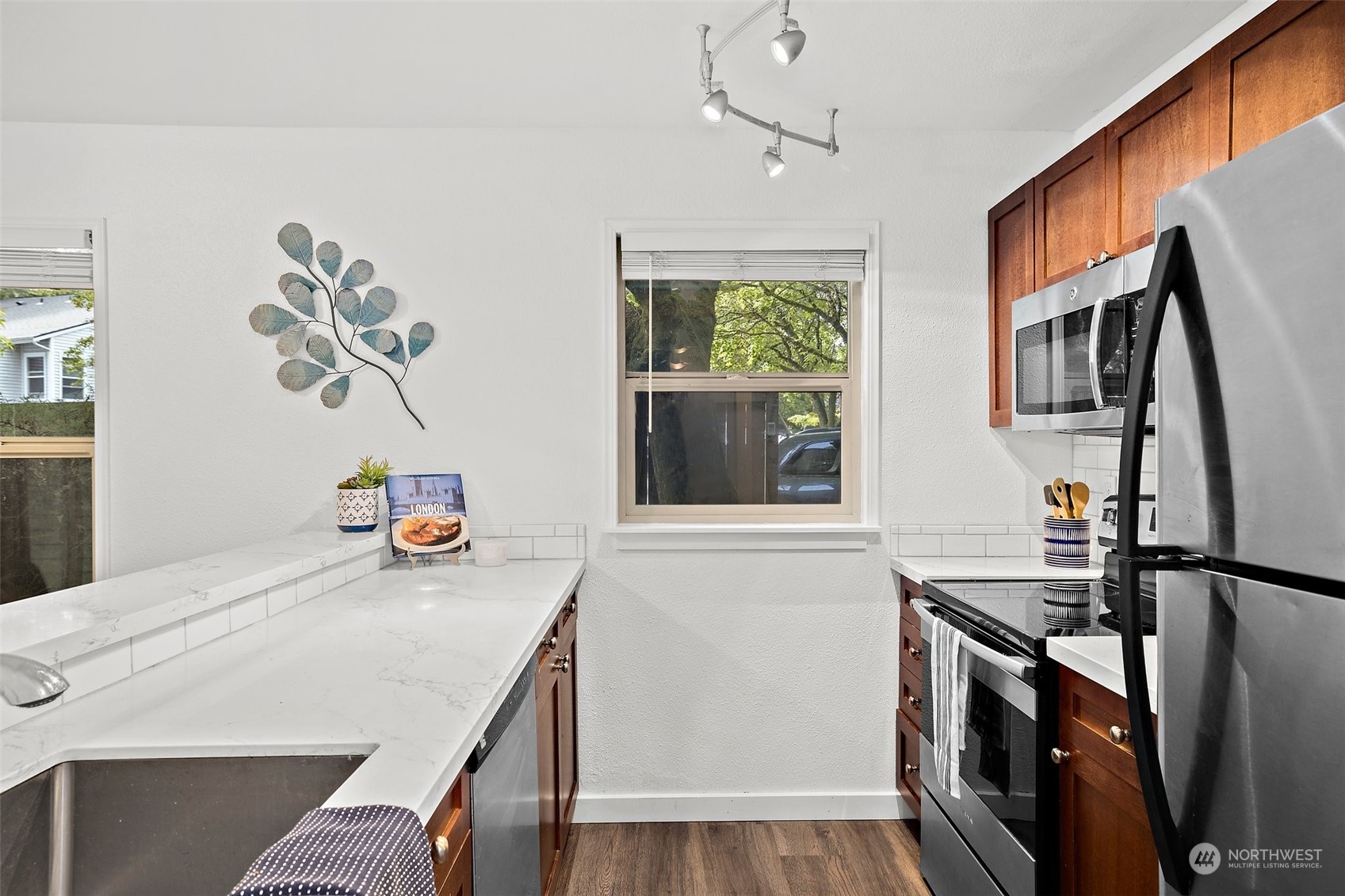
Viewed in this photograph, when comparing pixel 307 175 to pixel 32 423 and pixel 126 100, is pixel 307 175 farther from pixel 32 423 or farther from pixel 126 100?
pixel 32 423

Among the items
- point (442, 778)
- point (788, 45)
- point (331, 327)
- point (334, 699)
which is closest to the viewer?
point (442, 778)

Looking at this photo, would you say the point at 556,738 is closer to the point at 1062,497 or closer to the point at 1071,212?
the point at 1062,497

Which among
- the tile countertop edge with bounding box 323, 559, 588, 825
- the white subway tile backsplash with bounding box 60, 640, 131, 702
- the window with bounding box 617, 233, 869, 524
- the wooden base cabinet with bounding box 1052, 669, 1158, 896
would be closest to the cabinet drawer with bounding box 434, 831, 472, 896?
the tile countertop edge with bounding box 323, 559, 588, 825

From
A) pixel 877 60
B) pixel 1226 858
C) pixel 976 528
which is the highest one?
pixel 877 60

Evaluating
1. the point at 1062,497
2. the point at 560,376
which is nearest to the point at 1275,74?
the point at 1062,497

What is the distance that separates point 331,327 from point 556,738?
5.30 ft

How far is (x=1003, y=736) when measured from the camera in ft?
6.01

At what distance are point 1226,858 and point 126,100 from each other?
10.8 ft

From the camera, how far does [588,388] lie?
274 centimetres

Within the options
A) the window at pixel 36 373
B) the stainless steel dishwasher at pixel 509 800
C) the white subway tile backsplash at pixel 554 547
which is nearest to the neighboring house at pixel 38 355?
the window at pixel 36 373

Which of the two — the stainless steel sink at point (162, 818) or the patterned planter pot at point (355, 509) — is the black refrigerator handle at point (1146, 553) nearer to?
the stainless steel sink at point (162, 818)

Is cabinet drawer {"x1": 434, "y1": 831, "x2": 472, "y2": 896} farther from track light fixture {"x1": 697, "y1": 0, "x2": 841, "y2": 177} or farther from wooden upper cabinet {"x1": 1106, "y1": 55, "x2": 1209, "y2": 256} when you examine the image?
wooden upper cabinet {"x1": 1106, "y1": 55, "x2": 1209, "y2": 256}

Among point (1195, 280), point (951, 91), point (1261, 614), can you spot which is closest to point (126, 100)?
point (951, 91)

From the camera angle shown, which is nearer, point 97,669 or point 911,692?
point 97,669
